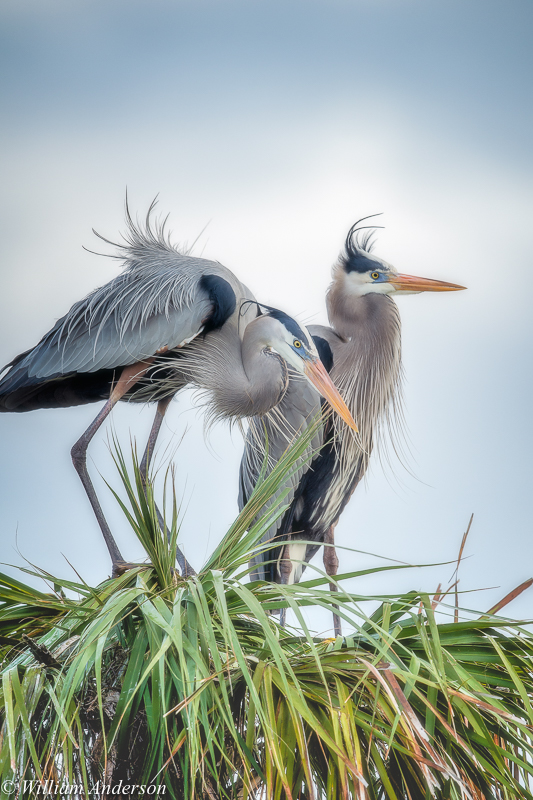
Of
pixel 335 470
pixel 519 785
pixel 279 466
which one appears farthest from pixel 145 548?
pixel 335 470

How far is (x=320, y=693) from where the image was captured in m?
1.82

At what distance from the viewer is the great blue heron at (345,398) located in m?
4.16

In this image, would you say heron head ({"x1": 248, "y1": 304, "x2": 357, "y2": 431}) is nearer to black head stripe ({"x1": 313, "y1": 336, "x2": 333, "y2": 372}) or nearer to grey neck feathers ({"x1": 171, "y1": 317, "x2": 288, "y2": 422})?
grey neck feathers ({"x1": 171, "y1": 317, "x2": 288, "y2": 422})

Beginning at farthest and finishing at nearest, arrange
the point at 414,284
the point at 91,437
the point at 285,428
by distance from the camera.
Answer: the point at 414,284
the point at 285,428
the point at 91,437

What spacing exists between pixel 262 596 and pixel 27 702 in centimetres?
57

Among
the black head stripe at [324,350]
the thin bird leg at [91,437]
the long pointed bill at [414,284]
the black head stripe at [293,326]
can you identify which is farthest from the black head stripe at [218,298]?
the long pointed bill at [414,284]

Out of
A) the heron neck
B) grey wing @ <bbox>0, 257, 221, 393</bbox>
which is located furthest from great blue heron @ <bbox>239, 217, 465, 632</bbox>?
grey wing @ <bbox>0, 257, 221, 393</bbox>

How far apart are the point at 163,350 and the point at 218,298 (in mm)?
335

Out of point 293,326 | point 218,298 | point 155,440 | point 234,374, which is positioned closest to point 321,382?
point 293,326

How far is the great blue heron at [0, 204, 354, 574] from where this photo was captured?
147 inches

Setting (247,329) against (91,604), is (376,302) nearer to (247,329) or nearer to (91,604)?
(247,329)

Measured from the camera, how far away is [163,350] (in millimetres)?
3742

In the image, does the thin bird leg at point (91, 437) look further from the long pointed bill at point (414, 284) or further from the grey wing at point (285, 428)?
the long pointed bill at point (414, 284)

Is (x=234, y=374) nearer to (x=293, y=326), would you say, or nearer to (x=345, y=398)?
(x=293, y=326)
